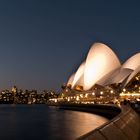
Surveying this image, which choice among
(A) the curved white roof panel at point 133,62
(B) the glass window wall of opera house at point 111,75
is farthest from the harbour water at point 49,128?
(A) the curved white roof panel at point 133,62

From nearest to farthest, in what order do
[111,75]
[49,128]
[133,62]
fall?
[49,128] → [133,62] → [111,75]

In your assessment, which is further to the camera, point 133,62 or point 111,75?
point 111,75

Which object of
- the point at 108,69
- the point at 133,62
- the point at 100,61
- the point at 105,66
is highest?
the point at 100,61

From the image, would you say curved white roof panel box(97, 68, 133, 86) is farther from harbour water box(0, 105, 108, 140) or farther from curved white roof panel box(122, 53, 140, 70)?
harbour water box(0, 105, 108, 140)

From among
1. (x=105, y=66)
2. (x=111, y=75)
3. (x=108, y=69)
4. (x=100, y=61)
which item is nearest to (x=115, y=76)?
(x=111, y=75)

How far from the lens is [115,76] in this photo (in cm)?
6738

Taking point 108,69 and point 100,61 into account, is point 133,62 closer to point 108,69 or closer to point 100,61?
point 108,69

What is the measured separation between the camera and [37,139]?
2400 centimetres

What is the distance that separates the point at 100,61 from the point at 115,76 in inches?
168

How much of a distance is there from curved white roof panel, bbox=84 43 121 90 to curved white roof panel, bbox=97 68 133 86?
0.80 meters

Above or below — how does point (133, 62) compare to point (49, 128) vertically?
above

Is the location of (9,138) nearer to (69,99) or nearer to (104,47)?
(104,47)

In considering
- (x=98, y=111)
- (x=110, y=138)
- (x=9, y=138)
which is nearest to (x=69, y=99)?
(x=98, y=111)

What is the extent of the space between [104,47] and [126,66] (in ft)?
18.8
